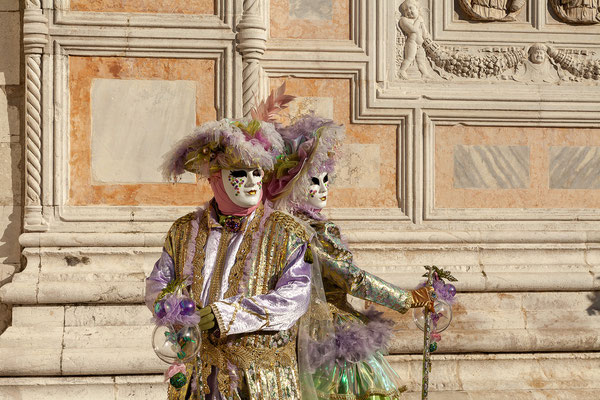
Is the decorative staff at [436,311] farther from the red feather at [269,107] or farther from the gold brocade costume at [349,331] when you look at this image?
the red feather at [269,107]

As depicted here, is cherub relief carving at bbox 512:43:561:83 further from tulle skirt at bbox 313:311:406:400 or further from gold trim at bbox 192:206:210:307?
gold trim at bbox 192:206:210:307

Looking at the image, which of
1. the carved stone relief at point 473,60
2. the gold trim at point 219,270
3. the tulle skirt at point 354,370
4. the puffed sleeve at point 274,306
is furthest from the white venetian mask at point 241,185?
the carved stone relief at point 473,60

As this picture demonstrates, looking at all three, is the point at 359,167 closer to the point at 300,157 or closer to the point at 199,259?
the point at 300,157

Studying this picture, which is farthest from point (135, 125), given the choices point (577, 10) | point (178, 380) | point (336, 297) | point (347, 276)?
point (577, 10)

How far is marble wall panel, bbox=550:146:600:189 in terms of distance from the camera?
7203mm

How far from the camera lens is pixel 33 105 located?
661cm

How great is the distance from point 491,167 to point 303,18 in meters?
1.76

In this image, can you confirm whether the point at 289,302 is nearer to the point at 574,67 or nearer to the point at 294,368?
the point at 294,368

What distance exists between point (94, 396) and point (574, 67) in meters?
4.20

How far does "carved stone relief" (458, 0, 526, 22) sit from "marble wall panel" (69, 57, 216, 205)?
79.9 inches

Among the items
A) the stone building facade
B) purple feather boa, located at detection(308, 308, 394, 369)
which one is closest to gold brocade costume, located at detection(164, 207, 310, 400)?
purple feather boa, located at detection(308, 308, 394, 369)

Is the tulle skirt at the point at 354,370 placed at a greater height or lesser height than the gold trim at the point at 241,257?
lesser

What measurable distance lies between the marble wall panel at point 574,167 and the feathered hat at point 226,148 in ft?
11.6

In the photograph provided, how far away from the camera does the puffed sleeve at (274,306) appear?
3787 millimetres
